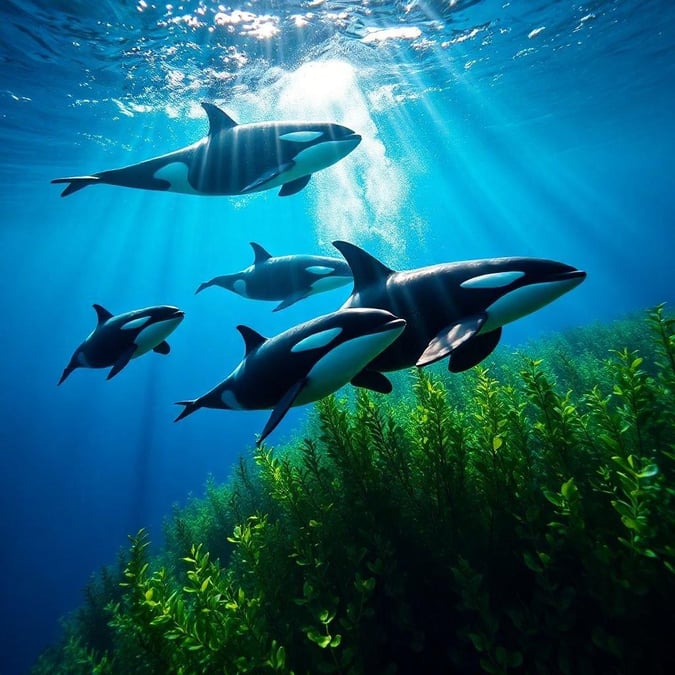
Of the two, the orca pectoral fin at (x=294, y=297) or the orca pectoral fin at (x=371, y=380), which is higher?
the orca pectoral fin at (x=371, y=380)

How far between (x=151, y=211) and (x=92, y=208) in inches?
177

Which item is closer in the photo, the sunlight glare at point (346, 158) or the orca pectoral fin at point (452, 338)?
the orca pectoral fin at point (452, 338)

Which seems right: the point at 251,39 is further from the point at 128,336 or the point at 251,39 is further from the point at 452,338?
the point at 452,338

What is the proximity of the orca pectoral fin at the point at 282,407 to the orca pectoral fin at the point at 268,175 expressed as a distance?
305 cm

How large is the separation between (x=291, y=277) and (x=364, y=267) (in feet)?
11.7

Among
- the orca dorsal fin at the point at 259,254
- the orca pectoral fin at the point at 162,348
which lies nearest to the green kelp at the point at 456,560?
the orca pectoral fin at the point at 162,348

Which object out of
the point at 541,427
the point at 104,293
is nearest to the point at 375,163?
the point at 541,427

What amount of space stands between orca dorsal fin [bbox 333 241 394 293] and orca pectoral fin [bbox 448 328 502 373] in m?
1.00

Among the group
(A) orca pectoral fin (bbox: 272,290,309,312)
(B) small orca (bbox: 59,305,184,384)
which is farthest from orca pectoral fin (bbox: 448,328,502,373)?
(A) orca pectoral fin (bbox: 272,290,309,312)

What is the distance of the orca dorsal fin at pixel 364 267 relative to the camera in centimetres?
352

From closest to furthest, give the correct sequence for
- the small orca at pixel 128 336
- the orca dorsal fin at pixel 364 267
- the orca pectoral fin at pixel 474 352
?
the orca pectoral fin at pixel 474 352
the orca dorsal fin at pixel 364 267
the small orca at pixel 128 336

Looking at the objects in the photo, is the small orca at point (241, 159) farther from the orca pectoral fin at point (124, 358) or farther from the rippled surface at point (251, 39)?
the rippled surface at point (251, 39)

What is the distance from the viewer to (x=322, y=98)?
20031 millimetres

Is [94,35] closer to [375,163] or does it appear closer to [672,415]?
[672,415]
